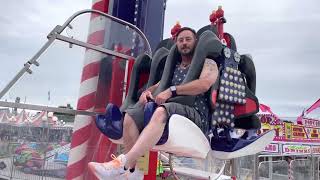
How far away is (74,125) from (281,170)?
4815 mm

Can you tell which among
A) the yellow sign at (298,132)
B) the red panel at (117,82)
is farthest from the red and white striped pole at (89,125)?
the yellow sign at (298,132)

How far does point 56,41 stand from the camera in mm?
2502

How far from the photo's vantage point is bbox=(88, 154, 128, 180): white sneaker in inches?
Answer: 86.5

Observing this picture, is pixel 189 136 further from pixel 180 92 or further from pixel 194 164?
pixel 194 164

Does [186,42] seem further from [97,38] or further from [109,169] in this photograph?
[109,169]

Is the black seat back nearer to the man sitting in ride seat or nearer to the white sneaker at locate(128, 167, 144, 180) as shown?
the man sitting in ride seat

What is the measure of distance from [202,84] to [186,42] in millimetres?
401

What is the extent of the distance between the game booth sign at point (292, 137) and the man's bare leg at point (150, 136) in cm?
561

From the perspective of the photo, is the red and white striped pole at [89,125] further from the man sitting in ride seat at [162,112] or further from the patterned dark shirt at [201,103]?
the patterned dark shirt at [201,103]

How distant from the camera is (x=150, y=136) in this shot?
2252 mm

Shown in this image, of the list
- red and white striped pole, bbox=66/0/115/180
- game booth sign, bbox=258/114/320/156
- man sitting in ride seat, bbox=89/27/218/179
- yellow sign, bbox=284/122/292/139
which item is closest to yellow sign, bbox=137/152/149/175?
red and white striped pole, bbox=66/0/115/180

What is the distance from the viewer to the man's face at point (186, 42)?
275 cm

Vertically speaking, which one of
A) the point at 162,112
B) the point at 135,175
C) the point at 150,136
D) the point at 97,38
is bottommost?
the point at 135,175

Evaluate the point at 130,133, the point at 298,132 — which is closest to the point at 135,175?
the point at 130,133
